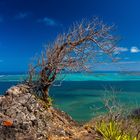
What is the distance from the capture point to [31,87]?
16953 mm

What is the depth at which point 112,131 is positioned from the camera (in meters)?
15.3

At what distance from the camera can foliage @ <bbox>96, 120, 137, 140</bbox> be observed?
14.5 meters

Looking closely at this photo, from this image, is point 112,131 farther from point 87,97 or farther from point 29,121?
point 87,97

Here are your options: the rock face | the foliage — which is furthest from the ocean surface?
the rock face

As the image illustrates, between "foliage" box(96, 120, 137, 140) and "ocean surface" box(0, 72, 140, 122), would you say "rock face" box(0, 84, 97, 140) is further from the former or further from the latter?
"ocean surface" box(0, 72, 140, 122)

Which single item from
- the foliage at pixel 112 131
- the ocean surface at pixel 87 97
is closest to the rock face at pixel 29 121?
the foliage at pixel 112 131

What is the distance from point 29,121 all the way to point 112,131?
3.33 meters

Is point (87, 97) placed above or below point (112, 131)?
above

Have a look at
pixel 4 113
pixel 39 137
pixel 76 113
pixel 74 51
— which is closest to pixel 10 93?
pixel 4 113

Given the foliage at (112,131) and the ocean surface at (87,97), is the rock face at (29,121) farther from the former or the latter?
the ocean surface at (87,97)

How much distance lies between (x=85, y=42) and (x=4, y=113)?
509cm

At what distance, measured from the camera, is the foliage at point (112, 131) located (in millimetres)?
14519

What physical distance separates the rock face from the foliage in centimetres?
51

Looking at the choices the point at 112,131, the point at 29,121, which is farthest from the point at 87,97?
the point at 29,121
